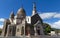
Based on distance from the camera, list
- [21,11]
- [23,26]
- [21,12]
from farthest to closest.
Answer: [21,11]
[21,12]
[23,26]

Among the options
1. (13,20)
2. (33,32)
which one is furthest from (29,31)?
(13,20)

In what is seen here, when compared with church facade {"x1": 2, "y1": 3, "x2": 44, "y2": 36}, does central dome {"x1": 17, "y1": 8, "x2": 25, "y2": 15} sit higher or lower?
higher

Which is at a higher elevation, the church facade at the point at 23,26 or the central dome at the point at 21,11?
the central dome at the point at 21,11

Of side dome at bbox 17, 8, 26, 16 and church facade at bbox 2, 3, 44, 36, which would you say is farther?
side dome at bbox 17, 8, 26, 16

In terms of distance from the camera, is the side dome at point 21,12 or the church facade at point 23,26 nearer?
the church facade at point 23,26

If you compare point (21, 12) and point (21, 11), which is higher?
point (21, 11)

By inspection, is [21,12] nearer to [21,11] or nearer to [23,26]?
[21,11]

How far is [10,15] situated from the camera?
152 ft

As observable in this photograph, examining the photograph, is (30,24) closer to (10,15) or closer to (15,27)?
(15,27)

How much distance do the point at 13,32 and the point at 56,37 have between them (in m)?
12.4

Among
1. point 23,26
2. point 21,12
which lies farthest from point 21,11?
point 23,26

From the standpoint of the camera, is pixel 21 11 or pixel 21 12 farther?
pixel 21 11

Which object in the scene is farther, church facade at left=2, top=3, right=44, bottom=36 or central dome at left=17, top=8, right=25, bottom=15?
central dome at left=17, top=8, right=25, bottom=15

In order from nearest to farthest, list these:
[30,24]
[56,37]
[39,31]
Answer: [56,37] → [39,31] → [30,24]
